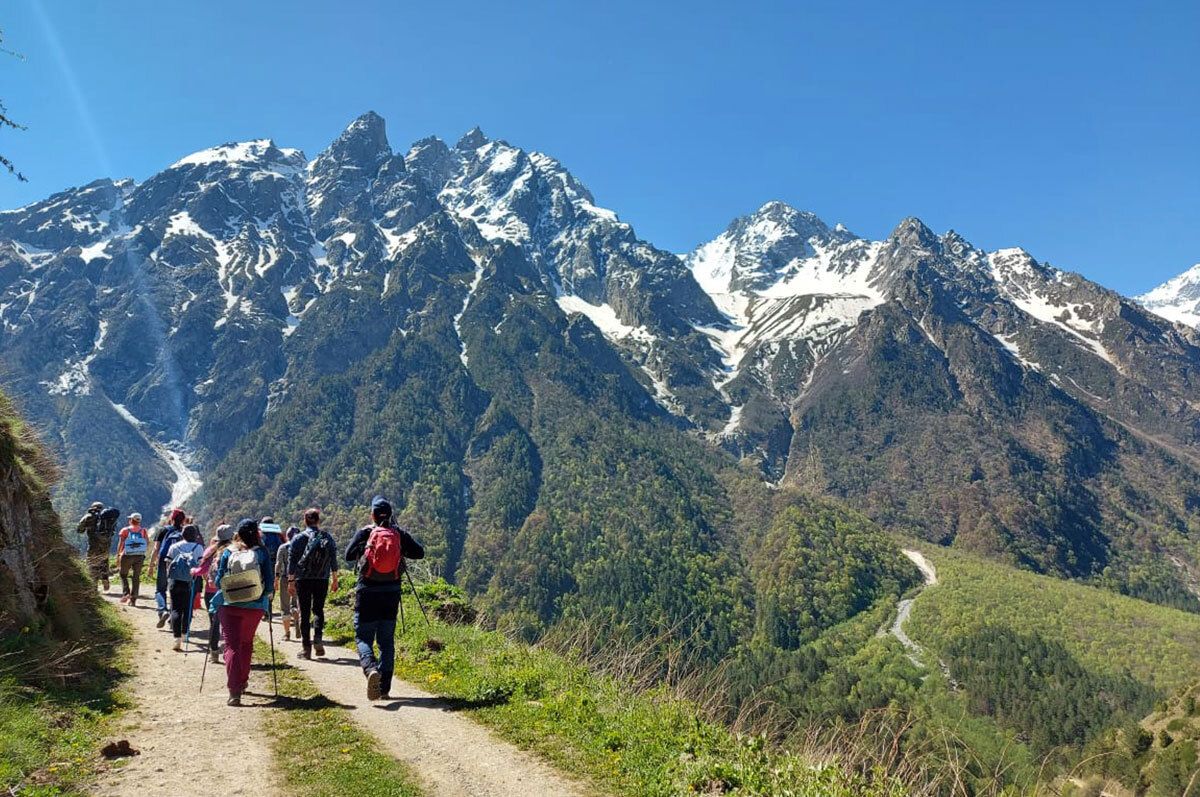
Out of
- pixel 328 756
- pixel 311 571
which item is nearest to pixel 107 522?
pixel 311 571

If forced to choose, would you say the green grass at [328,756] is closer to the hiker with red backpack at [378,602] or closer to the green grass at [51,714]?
the hiker with red backpack at [378,602]

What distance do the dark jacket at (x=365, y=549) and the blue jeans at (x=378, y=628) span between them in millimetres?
99

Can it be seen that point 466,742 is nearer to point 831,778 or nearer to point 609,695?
point 609,695

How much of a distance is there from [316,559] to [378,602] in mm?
4607

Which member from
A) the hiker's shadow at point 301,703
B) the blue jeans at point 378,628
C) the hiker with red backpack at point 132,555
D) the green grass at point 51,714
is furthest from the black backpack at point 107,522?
the blue jeans at point 378,628

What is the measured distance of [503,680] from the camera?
1190cm

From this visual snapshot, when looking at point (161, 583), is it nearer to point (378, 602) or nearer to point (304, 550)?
point (304, 550)

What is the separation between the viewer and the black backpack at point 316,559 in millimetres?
14773

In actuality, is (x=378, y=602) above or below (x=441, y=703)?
above

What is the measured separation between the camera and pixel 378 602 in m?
11.1

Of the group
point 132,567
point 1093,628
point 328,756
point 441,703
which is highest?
point 132,567

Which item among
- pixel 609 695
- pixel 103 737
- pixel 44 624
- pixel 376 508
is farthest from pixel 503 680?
pixel 44 624

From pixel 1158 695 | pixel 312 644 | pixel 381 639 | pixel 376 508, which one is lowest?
pixel 1158 695

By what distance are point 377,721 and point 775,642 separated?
665 ft
